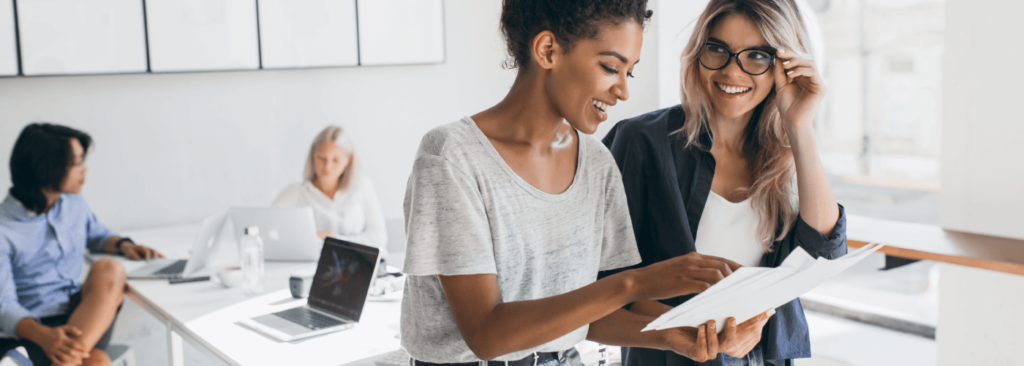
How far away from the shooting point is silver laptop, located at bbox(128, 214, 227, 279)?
2686 millimetres

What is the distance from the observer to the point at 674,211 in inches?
50.9

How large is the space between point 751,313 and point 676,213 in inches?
11.5

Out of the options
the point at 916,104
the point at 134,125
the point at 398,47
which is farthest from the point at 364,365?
the point at 916,104

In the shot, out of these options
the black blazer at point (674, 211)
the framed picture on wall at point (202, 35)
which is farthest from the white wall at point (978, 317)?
the framed picture on wall at point (202, 35)

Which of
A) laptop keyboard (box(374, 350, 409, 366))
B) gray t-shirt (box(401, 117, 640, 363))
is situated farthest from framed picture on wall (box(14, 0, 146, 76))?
gray t-shirt (box(401, 117, 640, 363))

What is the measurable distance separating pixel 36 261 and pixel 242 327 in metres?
1.13

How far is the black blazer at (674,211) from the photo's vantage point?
131 centimetres

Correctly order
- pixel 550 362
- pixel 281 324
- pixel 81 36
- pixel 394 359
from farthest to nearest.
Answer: pixel 81 36 < pixel 281 324 < pixel 394 359 < pixel 550 362

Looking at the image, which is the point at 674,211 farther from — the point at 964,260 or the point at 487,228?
the point at 964,260

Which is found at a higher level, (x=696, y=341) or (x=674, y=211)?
(x=674, y=211)

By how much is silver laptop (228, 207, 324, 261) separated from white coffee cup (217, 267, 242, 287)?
29cm

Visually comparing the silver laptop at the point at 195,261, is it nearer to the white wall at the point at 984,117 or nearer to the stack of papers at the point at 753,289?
the stack of papers at the point at 753,289

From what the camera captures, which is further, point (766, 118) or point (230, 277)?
point (230, 277)

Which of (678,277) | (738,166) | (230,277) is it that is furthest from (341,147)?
(678,277)
